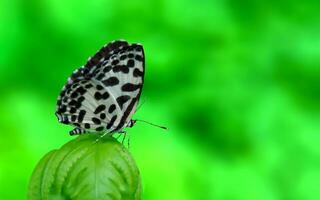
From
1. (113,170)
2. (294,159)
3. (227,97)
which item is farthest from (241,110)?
(113,170)

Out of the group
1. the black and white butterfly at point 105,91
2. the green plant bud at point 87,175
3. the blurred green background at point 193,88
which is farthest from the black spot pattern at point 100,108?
the blurred green background at point 193,88

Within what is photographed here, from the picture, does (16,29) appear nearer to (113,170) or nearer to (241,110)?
(241,110)

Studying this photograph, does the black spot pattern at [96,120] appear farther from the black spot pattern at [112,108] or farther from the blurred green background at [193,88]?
the blurred green background at [193,88]

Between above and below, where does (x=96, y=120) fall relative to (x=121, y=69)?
below

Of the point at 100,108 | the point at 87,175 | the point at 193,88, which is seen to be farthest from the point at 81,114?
the point at 193,88

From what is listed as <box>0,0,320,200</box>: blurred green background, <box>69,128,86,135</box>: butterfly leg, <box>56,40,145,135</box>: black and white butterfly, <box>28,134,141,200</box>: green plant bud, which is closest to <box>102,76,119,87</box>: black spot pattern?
<box>56,40,145,135</box>: black and white butterfly

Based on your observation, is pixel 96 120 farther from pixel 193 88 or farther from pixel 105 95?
pixel 193 88
